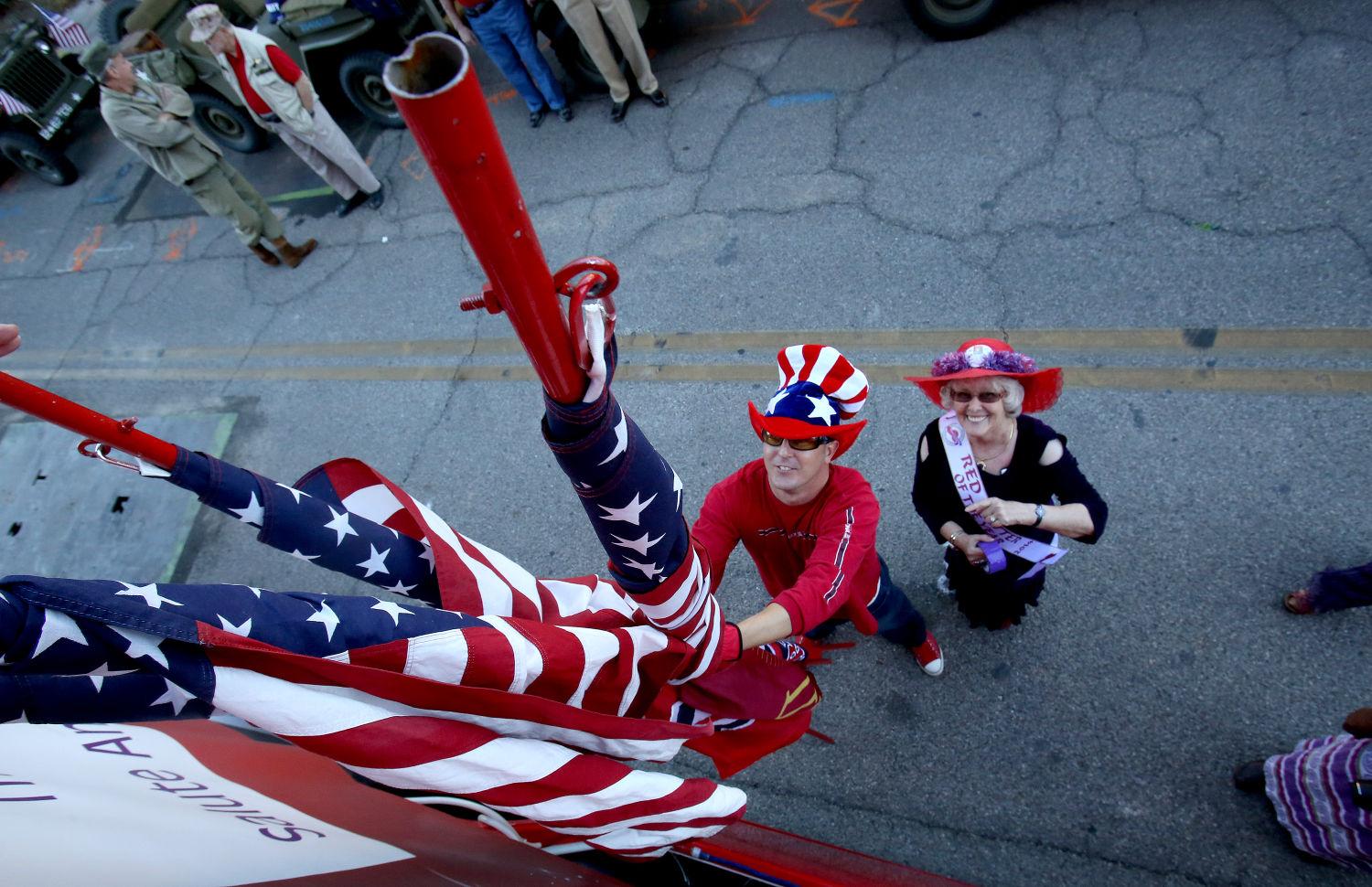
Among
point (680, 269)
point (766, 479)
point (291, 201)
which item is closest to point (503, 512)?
point (680, 269)

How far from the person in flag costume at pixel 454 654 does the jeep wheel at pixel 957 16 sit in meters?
5.37

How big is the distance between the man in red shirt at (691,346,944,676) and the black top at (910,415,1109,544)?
37 centimetres

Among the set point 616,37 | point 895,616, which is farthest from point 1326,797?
point 616,37

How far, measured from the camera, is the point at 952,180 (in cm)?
498

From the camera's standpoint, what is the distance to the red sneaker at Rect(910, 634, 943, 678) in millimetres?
3287

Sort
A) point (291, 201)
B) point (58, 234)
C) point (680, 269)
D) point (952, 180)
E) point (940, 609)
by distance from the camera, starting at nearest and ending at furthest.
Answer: point (940, 609)
point (952, 180)
point (680, 269)
point (291, 201)
point (58, 234)

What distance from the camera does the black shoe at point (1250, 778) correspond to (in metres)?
2.69

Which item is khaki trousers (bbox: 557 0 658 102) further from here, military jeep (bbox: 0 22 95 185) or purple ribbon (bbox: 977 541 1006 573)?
military jeep (bbox: 0 22 95 185)

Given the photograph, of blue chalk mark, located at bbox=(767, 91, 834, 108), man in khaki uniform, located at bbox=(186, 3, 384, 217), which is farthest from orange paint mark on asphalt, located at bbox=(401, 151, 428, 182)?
blue chalk mark, located at bbox=(767, 91, 834, 108)

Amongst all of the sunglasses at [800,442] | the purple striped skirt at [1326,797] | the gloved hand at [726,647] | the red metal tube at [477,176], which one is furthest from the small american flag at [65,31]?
the purple striped skirt at [1326,797]

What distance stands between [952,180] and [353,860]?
16.2ft

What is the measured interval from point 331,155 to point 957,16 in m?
4.95

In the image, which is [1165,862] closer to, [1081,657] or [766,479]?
[1081,657]

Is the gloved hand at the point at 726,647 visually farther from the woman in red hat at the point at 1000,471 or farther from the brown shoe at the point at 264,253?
the brown shoe at the point at 264,253
